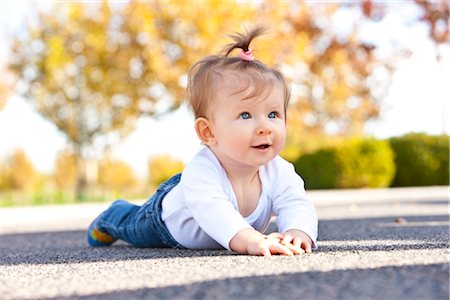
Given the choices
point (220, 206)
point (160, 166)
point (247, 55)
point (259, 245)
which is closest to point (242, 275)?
point (259, 245)

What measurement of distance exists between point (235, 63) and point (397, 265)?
147cm

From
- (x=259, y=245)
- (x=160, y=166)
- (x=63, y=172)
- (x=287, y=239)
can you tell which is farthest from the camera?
(x=63, y=172)

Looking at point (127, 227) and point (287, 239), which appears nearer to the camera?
point (287, 239)

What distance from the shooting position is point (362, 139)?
704 inches

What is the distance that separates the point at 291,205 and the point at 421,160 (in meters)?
15.8

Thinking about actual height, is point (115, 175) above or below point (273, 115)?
below

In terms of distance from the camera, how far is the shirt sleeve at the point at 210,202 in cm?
320

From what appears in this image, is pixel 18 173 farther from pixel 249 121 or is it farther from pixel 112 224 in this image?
pixel 249 121

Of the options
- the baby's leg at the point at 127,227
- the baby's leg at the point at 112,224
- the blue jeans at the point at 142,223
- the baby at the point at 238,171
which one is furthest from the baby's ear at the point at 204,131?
the baby's leg at the point at 112,224

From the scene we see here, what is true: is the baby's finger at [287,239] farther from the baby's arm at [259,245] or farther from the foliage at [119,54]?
the foliage at [119,54]

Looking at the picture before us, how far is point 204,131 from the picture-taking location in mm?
3521

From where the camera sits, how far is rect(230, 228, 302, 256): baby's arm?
2.99 metres

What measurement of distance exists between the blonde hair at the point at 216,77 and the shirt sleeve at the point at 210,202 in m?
0.29

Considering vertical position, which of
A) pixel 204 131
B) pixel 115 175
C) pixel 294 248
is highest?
pixel 204 131
